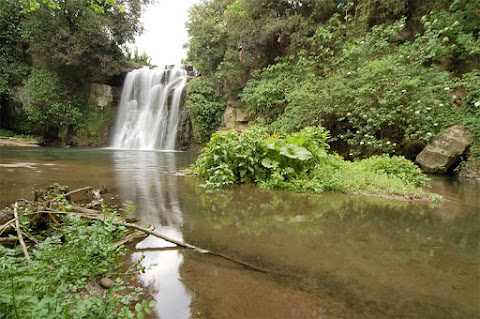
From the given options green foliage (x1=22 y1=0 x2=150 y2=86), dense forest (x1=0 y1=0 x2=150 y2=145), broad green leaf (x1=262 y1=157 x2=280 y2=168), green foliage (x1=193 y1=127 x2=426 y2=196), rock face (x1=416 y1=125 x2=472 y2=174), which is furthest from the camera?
dense forest (x1=0 y1=0 x2=150 y2=145)

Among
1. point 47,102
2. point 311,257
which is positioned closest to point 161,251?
point 311,257

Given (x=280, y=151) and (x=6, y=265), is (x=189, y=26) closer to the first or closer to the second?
(x=280, y=151)

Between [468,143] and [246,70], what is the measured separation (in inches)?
420

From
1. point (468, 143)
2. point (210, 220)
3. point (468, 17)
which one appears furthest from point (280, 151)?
point (468, 17)

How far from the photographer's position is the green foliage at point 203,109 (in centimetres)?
1636

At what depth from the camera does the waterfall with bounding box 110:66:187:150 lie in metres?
18.0

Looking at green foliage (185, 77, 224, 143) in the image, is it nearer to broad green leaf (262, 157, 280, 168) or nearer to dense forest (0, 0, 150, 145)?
dense forest (0, 0, 150, 145)

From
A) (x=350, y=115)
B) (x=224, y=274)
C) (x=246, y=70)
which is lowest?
(x=224, y=274)

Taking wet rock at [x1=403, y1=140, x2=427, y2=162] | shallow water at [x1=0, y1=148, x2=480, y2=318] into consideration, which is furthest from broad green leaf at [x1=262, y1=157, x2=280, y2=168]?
wet rock at [x1=403, y1=140, x2=427, y2=162]

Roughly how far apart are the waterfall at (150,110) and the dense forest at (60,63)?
1408 millimetres

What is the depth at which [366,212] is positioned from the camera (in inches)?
148

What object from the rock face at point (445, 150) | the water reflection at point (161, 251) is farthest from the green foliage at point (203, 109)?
the water reflection at point (161, 251)

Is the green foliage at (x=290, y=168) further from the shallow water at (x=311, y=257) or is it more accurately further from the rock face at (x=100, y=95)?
the rock face at (x=100, y=95)

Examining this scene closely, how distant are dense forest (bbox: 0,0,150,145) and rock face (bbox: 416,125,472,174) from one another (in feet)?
61.2
